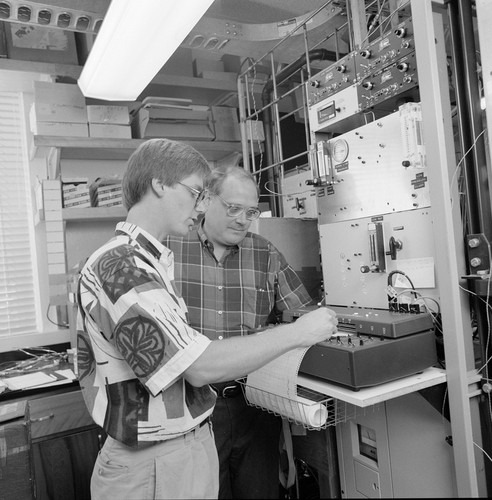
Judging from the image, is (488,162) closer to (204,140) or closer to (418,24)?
(418,24)

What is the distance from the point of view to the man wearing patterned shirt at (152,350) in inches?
38.4

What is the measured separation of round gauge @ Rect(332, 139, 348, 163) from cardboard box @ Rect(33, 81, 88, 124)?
1556 millimetres

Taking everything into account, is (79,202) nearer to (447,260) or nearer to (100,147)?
(100,147)

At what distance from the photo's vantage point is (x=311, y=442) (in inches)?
85.4

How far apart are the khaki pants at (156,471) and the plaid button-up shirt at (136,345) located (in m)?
0.05

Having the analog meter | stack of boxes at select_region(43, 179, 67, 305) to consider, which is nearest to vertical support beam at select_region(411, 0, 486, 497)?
the analog meter

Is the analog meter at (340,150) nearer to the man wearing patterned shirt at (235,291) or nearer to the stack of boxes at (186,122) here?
the man wearing patterned shirt at (235,291)

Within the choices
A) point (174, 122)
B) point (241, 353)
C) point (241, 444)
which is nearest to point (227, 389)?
point (241, 444)

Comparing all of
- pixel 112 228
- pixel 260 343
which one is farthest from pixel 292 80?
pixel 260 343

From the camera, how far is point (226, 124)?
3078 millimetres

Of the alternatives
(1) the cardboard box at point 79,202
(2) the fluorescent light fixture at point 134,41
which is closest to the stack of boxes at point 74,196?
(1) the cardboard box at point 79,202

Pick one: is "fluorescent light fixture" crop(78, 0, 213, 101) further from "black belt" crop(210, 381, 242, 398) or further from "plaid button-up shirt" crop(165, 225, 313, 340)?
"black belt" crop(210, 381, 242, 398)

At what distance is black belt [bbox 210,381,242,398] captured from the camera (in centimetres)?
186

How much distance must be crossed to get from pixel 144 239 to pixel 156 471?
54 centimetres
